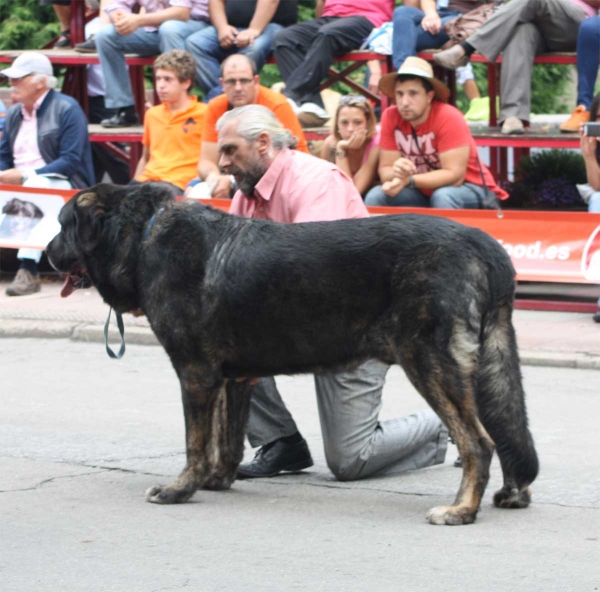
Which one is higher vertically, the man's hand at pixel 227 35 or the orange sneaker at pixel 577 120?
the man's hand at pixel 227 35

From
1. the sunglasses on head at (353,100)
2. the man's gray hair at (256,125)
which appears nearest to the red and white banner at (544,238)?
the sunglasses on head at (353,100)

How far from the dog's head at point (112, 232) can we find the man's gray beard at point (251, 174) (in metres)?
0.36

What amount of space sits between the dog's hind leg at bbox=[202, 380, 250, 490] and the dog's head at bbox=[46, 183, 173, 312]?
607 millimetres

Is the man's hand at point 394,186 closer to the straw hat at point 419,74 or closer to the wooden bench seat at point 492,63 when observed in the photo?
the straw hat at point 419,74

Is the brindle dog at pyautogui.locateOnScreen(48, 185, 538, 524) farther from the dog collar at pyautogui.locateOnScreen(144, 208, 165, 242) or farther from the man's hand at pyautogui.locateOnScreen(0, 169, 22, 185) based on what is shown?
the man's hand at pyautogui.locateOnScreen(0, 169, 22, 185)

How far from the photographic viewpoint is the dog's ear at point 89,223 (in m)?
5.60

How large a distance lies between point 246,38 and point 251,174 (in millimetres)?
6491

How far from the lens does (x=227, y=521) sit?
5266 millimetres

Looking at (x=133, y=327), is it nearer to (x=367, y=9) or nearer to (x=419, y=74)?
(x=419, y=74)

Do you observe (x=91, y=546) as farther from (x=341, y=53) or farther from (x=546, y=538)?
(x=341, y=53)

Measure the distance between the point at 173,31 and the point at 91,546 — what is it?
27.2 feet

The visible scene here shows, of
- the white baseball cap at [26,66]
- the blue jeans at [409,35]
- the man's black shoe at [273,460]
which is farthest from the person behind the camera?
the white baseball cap at [26,66]

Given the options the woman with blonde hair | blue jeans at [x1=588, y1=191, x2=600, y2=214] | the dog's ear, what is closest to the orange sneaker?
blue jeans at [x1=588, y1=191, x2=600, y2=214]

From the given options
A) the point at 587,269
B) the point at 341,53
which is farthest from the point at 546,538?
the point at 341,53
